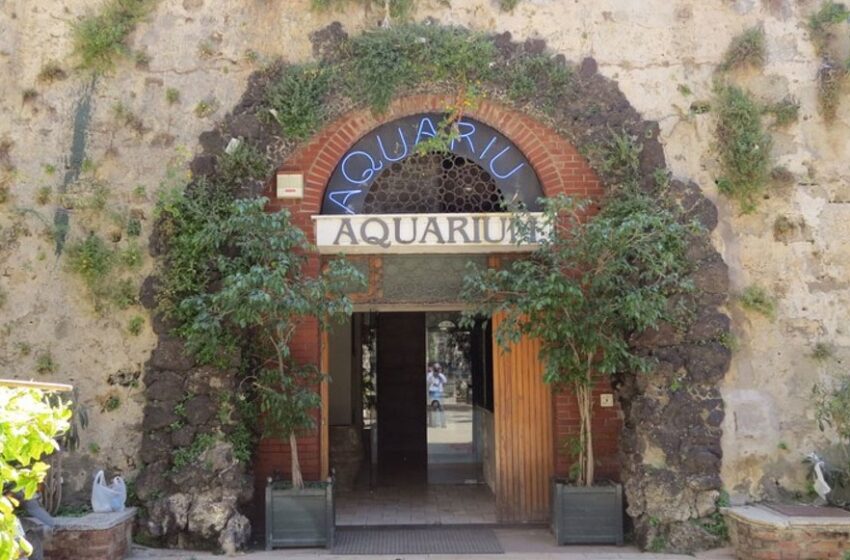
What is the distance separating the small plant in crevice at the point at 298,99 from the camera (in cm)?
776

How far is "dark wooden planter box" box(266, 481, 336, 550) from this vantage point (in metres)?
7.23

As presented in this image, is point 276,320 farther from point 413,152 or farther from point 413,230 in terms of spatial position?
point 413,152

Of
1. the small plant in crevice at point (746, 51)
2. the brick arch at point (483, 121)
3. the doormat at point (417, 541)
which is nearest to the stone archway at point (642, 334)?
the brick arch at point (483, 121)

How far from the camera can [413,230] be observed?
7820mm

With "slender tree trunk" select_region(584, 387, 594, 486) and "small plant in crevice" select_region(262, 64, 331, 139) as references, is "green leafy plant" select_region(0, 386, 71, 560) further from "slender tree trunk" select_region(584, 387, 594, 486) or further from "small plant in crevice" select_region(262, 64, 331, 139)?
"slender tree trunk" select_region(584, 387, 594, 486)

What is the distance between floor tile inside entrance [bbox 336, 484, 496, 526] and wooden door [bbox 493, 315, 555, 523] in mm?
406

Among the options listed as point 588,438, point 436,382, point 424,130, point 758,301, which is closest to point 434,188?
point 424,130

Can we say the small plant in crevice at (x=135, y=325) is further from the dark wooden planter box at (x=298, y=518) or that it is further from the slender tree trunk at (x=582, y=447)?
the slender tree trunk at (x=582, y=447)

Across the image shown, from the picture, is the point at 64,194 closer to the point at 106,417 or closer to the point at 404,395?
the point at 106,417

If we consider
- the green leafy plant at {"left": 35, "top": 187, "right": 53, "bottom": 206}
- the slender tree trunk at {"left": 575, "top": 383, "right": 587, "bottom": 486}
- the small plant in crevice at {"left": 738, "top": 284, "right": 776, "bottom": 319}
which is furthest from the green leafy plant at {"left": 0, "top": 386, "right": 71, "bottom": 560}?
the small plant in crevice at {"left": 738, "top": 284, "right": 776, "bottom": 319}

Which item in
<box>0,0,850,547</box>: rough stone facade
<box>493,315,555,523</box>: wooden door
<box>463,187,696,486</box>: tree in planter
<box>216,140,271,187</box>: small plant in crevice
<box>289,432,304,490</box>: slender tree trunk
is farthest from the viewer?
<box>493,315,555,523</box>: wooden door

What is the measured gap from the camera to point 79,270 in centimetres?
755

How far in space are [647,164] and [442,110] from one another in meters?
2.02

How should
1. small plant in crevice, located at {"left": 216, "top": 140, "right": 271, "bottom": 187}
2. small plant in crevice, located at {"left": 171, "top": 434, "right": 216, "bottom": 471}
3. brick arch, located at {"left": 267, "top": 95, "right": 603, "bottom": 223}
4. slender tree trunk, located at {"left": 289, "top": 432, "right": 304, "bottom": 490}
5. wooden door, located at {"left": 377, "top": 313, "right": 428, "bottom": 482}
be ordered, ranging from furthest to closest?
wooden door, located at {"left": 377, "top": 313, "right": 428, "bottom": 482}, brick arch, located at {"left": 267, "top": 95, "right": 603, "bottom": 223}, small plant in crevice, located at {"left": 216, "top": 140, "right": 271, "bottom": 187}, slender tree trunk, located at {"left": 289, "top": 432, "right": 304, "bottom": 490}, small plant in crevice, located at {"left": 171, "top": 434, "right": 216, "bottom": 471}
